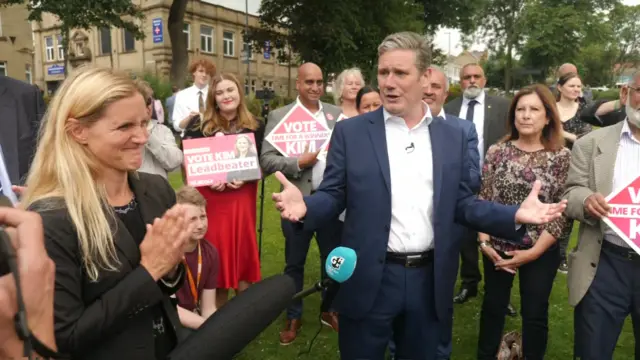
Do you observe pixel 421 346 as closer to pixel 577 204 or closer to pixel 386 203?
pixel 386 203

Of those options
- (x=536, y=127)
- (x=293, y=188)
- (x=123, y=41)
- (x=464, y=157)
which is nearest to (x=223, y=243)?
(x=293, y=188)

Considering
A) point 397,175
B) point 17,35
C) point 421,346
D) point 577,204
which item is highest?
point 17,35

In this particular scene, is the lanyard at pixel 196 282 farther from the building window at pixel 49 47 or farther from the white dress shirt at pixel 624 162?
the building window at pixel 49 47

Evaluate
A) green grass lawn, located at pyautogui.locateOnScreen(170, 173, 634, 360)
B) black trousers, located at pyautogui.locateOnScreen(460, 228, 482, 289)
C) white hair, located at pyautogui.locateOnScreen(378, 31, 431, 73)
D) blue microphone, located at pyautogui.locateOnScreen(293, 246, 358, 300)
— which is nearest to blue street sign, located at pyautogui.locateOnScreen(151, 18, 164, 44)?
green grass lawn, located at pyautogui.locateOnScreen(170, 173, 634, 360)

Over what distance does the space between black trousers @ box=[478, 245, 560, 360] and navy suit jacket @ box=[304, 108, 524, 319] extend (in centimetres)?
107

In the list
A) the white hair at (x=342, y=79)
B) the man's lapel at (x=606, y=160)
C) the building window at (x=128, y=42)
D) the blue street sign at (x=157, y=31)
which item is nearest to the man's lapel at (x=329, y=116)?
the white hair at (x=342, y=79)

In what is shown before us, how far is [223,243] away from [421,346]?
2340 millimetres

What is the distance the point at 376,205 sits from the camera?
2.75m

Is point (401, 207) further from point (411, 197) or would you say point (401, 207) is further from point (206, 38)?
point (206, 38)

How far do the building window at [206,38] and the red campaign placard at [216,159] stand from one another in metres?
47.4

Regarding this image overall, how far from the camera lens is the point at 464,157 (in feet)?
9.65

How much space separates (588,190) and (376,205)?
4.48ft

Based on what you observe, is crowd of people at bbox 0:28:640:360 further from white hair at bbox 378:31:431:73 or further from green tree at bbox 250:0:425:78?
green tree at bbox 250:0:425:78

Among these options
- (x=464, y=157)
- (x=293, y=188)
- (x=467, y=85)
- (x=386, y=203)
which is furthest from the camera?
(x=467, y=85)
